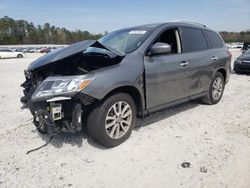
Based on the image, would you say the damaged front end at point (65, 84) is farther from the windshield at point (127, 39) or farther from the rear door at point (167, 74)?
the rear door at point (167, 74)

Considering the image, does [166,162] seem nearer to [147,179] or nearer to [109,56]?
[147,179]

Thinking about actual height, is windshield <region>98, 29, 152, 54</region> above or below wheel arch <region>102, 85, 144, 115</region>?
above

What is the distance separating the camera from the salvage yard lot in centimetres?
299

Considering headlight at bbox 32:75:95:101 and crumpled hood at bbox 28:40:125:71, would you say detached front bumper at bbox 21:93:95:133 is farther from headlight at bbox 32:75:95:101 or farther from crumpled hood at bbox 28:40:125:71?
crumpled hood at bbox 28:40:125:71

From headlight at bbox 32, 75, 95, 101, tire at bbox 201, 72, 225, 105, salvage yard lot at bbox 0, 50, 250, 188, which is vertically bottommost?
salvage yard lot at bbox 0, 50, 250, 188

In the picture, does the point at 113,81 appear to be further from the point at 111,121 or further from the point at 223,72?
the point at 223,72

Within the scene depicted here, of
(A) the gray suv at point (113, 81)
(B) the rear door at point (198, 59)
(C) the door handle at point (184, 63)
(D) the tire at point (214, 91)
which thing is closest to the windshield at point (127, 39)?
(A) the gray suv at point (113, 81)

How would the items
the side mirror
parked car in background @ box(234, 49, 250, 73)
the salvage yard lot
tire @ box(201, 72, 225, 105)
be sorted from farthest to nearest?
1. parked car in background @ box(234, 49, 250, 73)
2. tire @ box(201, 72, 225, 105)
3. the side mirror
4. the salvage yard lot

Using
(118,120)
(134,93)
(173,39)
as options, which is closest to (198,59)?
(173,39)

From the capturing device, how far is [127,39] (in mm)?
4617

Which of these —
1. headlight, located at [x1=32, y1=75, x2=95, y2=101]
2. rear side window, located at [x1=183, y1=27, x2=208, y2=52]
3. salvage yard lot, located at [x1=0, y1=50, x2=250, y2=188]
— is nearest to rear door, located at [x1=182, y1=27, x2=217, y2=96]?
rear side window, located at [x1=183, y1=27, x2=208, y2=52]

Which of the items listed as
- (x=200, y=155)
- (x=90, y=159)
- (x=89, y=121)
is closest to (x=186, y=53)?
(x=200, y=155)

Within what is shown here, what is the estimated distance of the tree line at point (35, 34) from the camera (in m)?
106

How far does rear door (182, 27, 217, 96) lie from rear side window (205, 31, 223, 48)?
24 centimetres
